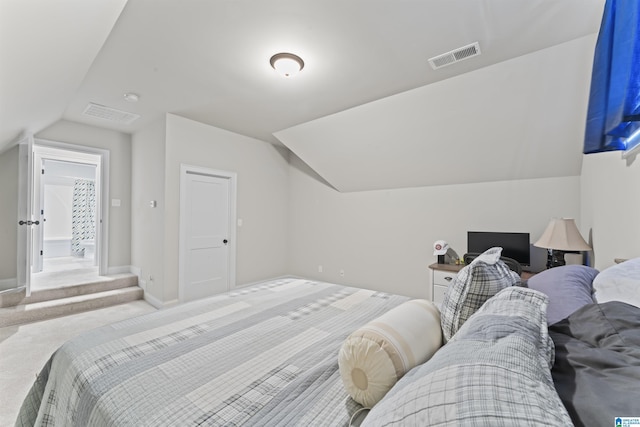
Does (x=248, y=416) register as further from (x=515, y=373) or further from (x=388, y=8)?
(x=388, y=8)

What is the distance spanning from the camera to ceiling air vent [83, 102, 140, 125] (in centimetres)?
346

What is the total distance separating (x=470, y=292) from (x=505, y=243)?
2.56 meters

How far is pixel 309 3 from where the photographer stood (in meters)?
1.75

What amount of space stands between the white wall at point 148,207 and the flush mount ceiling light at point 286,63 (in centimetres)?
215

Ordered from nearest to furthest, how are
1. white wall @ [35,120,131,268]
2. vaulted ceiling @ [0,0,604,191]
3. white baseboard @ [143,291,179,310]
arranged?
1. vaulted ceiling @ [0,0,604,191]
2. white baseboard @ [143,291,179,310]
3. white wall @ [35,120,131,268]

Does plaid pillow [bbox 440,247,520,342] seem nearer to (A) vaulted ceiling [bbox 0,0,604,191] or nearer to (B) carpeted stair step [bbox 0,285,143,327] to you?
(A) vaulted ceiling [bbox 0,0,604,191]

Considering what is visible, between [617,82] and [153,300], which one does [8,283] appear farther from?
[617,82]

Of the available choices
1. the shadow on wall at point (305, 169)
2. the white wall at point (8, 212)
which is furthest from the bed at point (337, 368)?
the white wall at point (8, 212)

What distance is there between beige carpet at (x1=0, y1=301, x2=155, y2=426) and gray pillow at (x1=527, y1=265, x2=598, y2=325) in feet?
10.1

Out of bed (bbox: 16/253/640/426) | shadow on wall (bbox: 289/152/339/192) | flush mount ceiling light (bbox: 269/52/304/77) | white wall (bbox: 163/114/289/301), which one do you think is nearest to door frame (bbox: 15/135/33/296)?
white wall (bbox: 163/114/289/301)

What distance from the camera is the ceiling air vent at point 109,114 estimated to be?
3.46 meters

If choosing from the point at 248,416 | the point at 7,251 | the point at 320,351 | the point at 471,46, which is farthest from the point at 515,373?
the point at 7,251

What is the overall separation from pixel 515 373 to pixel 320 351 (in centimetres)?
90

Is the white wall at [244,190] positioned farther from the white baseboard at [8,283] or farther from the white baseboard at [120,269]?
the white baseboard at [8,283]
